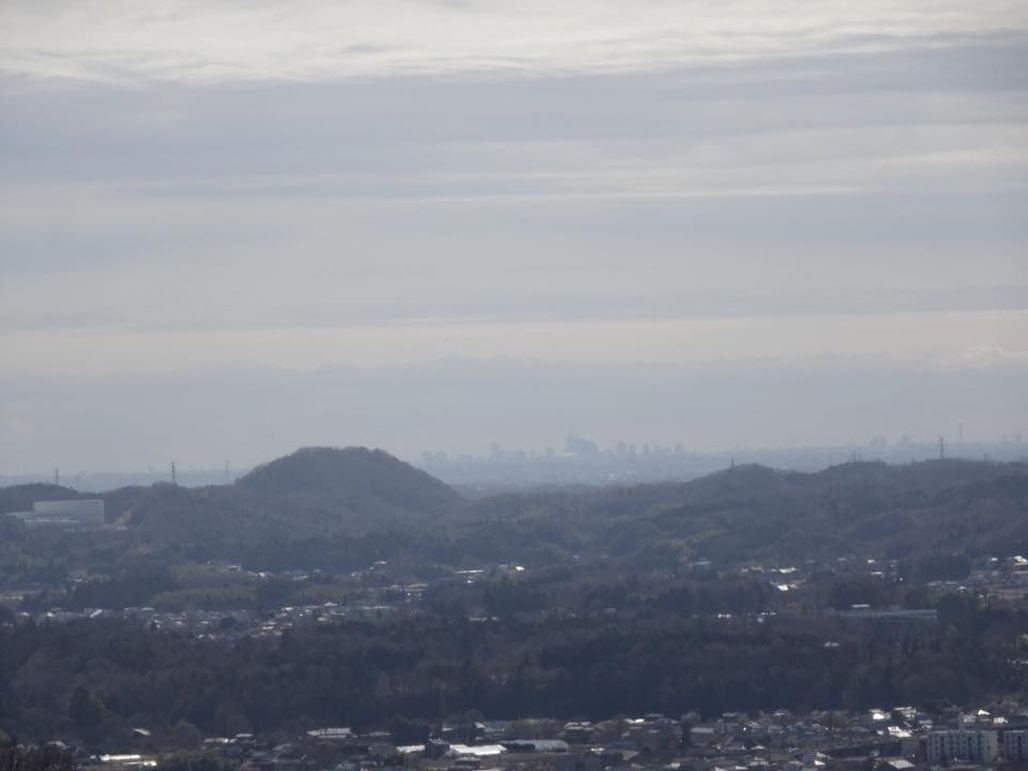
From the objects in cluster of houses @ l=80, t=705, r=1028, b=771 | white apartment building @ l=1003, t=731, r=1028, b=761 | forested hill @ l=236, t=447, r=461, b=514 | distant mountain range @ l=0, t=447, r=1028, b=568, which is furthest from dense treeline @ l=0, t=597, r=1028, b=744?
forested hill @ l=236, t=447, r=461, b=514

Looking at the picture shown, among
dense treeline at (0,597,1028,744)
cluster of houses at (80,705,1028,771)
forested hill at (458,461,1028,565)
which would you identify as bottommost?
cluster of houses at (80,705,1028,771)

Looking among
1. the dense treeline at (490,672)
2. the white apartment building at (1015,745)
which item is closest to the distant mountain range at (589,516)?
the dense treeline at (490,672)

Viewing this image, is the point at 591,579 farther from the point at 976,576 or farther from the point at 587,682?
the point at 587,682

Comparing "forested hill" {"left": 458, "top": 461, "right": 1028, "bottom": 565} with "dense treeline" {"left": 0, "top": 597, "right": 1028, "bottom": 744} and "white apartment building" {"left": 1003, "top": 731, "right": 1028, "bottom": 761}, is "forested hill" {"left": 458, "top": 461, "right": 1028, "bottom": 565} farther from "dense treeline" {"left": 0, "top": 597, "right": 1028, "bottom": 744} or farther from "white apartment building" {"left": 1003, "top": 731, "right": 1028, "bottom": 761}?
"white apartment building" {"left": 1003, "top": 731, "right": 1028, "bottom": 761}

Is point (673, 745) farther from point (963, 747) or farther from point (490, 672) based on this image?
point (490, 672)

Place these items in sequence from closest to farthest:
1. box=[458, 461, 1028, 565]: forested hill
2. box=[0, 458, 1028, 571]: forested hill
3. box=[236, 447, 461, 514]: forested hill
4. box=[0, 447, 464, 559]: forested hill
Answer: box=[458, 461, 1028, 565]: forested hill, box=[0, 458, 1028, 571]: forested hill, box=[0, 447, 464, 559]: forested hill, box=[236, 447, 461, 514]: forested hill

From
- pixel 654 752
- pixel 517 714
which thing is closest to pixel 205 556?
pixel 517 714

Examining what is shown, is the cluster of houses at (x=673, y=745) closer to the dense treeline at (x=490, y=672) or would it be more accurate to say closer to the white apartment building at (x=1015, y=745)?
the white apartment building at (x=1015, y=745)

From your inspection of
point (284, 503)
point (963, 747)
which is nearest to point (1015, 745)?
point (963, 747)
